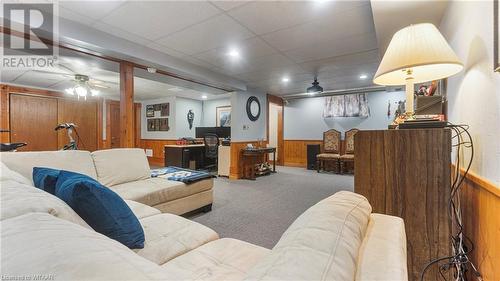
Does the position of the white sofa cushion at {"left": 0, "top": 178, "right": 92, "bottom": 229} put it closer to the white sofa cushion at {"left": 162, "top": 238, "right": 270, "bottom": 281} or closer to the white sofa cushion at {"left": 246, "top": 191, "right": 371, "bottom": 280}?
the white sofa cushion at {"left": 162, "top": 238, "right": 270, "bottom": 281}

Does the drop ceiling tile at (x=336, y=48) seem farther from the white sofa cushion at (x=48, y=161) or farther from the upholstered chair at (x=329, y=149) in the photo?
the upholstered chair at (x=329, y=149)

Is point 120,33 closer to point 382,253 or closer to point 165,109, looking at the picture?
point 382,253

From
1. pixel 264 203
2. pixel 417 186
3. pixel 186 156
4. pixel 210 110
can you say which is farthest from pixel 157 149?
pixel 417 186

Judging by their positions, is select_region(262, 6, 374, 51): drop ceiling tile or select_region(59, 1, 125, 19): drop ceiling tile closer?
select_region(59, 1, 125, 19): drop ceiling tile

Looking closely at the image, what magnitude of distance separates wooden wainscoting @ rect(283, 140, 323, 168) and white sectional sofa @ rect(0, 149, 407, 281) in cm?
614

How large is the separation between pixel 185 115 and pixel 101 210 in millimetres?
6542

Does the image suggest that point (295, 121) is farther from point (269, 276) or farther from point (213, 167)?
point (269, 276)

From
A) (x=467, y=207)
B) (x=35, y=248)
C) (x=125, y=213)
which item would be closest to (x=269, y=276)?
(x=35, y=248)

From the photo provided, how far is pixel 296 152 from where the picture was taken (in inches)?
281

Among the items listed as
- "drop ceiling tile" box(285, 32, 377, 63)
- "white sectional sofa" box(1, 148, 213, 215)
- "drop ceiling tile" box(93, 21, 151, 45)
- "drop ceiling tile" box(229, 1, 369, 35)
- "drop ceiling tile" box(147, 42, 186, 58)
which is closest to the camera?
"white sectional sofa" box(1, 148, 213, 215)

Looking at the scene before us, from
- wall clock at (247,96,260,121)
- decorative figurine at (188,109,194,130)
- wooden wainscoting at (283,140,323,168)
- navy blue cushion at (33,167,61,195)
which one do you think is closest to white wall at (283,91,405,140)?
wooden wainscoting at (283,140,323,168)

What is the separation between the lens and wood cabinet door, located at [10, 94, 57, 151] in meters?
5.04

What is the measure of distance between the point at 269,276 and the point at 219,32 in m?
2.67

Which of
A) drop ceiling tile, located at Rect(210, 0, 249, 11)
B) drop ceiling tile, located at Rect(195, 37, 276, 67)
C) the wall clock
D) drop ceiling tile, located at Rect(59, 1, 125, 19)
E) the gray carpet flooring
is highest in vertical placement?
drop ceiling tile, located at Rect(195, 37, 276, 67)
